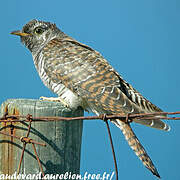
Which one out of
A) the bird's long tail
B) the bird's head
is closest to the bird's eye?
the bird's head

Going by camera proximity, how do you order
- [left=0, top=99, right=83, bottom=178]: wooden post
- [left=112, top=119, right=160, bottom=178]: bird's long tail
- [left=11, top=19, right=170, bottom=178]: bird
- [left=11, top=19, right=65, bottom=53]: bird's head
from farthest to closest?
[left=11, top=19, right=65, bottom=53]: bird's head, [left=11, top=19, right=170, bottom=178]: bird, [left=112, top=119, right=160, bottom=178]: bird's long tail, [left=0, top=99, right=83, bottom=178]: wooden post

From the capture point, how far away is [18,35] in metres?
3.17

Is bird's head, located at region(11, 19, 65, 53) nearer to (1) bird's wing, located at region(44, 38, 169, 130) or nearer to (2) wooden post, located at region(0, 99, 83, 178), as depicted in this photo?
(1) bird's wing, located at region(44, 38, 169, 130)

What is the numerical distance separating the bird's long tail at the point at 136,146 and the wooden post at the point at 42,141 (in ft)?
1.62

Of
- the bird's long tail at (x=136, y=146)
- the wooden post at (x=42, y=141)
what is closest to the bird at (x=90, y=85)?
the bird's long tail at (x=136, y=146)

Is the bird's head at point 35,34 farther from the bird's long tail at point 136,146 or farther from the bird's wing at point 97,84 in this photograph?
the bird's long tail at point 136,146

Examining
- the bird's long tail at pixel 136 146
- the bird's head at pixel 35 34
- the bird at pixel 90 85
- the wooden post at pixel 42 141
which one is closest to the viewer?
the wooden post at pixel 42 141

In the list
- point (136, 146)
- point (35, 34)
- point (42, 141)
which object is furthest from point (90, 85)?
point (35, 34)

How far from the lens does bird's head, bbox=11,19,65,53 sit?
3100 mm

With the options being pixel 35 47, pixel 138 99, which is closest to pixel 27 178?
pixel 138 99

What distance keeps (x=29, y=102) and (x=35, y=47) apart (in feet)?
5.02

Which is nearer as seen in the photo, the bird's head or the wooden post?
the wooden post

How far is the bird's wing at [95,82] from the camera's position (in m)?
2.22

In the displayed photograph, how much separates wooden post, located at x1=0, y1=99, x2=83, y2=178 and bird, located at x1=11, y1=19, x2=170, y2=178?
421mm
